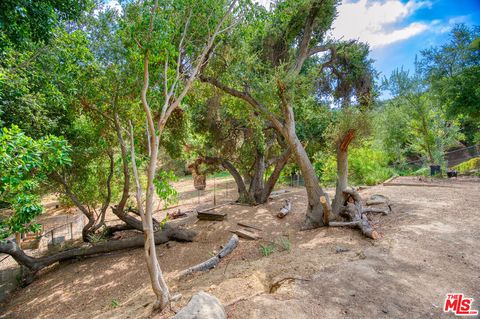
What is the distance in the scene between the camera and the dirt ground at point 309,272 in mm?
2838

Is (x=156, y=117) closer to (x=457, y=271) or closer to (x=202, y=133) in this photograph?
(x=202, y=133)

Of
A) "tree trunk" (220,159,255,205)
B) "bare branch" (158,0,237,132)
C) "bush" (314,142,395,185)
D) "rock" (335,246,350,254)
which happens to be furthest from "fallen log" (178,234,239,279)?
"bush" (314,142,395,185)

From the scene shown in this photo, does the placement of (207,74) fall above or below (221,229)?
above

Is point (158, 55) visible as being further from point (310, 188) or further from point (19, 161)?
point (310, 188)

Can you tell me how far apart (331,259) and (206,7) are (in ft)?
16.9

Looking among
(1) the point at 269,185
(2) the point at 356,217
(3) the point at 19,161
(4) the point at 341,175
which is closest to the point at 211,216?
(1) the point at 269,185

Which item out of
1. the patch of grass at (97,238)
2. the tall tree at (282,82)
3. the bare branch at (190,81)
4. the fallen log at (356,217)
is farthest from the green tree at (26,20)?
the fallen log at (356,217)

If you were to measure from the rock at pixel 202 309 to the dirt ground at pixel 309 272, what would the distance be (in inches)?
9.3

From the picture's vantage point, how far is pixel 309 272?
3.62m

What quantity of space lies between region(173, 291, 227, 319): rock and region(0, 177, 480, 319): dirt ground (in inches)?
9.3

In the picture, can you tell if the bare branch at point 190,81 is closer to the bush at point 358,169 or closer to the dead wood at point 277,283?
the dead wood at point 277,283

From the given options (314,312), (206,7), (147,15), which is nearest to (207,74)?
(206,7)

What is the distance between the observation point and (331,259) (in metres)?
4.11

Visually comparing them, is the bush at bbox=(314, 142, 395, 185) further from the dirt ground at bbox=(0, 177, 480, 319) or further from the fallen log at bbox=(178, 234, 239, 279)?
the fallen log at bbox=(178, 234, 239, 279)
